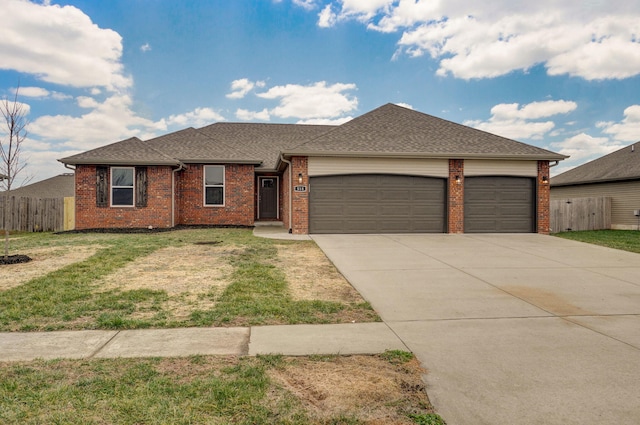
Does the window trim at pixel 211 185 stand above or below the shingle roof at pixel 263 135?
below

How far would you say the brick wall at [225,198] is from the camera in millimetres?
18344

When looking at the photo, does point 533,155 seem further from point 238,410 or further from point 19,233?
point 19,233

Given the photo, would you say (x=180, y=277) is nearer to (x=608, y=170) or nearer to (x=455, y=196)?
(x=455, y=196)

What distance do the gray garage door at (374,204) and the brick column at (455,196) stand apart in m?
0.30

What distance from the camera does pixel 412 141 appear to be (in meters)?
15.6

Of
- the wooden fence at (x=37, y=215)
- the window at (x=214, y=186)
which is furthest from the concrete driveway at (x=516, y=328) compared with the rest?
the wooden fence at (x=37, y=215)

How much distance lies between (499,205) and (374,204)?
16.2 ft

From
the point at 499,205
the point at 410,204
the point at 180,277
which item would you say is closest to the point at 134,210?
the point at 180,277

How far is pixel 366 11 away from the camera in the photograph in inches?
627

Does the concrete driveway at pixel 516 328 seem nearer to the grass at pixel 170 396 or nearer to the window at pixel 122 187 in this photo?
the grass at pixel 170 396

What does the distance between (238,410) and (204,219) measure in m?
16.6

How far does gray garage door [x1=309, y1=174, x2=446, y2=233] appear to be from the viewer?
14.9m

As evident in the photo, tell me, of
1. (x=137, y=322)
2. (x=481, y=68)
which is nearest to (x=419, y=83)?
(x=481, y=68)

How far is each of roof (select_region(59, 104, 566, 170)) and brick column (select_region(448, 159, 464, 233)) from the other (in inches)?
16.9
